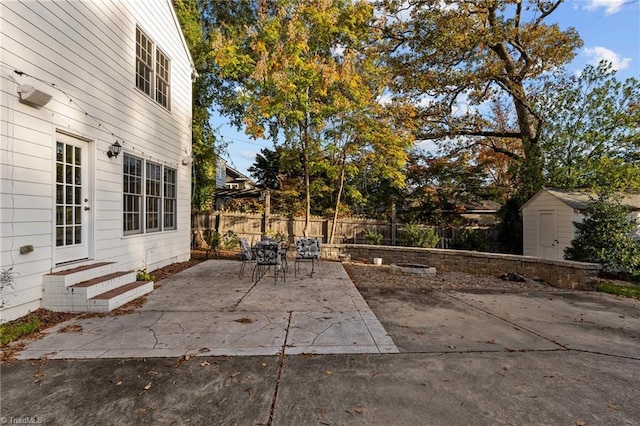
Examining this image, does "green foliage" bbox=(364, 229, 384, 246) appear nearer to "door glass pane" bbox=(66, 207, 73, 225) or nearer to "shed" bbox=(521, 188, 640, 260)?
"shed" bbox=(521, 188, 640, 260)

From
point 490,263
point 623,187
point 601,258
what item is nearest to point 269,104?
point 490,263

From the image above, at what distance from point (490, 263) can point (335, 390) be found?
7.96 metres

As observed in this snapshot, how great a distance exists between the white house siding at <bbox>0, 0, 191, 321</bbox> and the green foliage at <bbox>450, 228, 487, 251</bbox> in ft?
33.1

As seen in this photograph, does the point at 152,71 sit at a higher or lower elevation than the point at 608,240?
higher

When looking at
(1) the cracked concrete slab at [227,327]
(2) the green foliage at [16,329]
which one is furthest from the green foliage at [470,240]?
(2) the green foliage at [16,329]

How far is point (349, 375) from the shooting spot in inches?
109

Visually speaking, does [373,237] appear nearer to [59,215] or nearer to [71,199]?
[71,199]

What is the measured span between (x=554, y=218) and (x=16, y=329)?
12152 mm

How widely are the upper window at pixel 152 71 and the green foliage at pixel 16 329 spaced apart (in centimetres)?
483

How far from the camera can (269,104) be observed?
986 centimetres

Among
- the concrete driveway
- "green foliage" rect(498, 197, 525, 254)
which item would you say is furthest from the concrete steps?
"green foliage" rect(498, 197, 525, 254)

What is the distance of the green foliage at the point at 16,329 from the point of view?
3.34 m

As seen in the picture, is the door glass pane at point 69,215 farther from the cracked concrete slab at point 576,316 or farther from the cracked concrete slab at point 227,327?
the cracked concrete slab at point 576,316
